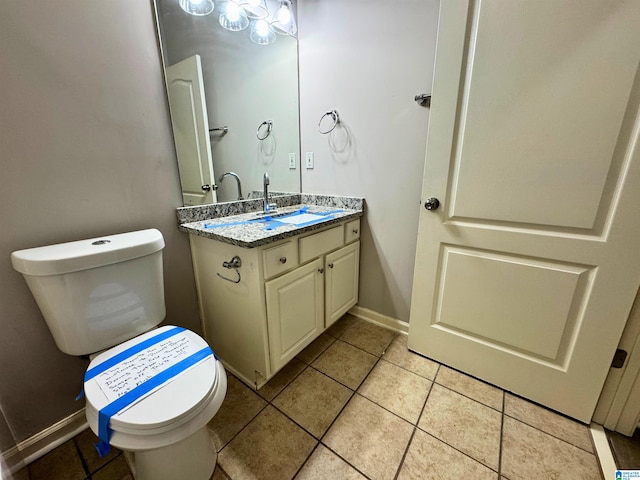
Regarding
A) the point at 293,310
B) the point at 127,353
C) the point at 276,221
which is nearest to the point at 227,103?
the point at 276,221

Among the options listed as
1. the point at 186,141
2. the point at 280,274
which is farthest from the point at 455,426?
the point at 186,141

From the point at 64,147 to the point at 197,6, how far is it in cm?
88

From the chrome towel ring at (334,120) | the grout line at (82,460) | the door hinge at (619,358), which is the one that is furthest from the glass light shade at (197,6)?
the door hinge at (619,358)

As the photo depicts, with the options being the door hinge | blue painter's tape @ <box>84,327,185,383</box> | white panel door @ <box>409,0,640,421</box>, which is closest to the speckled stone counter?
blue painter's tape @ <box>84,327,185,383</box>

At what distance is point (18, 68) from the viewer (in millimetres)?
814

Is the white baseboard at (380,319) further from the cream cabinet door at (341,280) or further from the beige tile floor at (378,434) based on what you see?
the beige tile floor at (378,434)

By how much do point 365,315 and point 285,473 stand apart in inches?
42.5

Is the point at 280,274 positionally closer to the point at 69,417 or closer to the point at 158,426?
the point at 158,426

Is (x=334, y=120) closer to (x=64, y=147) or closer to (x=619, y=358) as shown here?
(x=64, y=147)

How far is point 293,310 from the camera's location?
49.9 inches

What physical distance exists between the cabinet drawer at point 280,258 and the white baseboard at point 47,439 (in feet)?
3.30

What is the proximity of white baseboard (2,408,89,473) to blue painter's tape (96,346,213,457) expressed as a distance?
53cm

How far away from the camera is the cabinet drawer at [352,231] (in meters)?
1.58

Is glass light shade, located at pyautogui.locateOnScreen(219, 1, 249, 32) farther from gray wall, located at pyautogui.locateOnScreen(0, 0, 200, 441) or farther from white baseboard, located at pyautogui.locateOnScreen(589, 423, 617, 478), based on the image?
white baseboard, located at pyautogui.locateOnScreen(589, 423, 617, 478)
